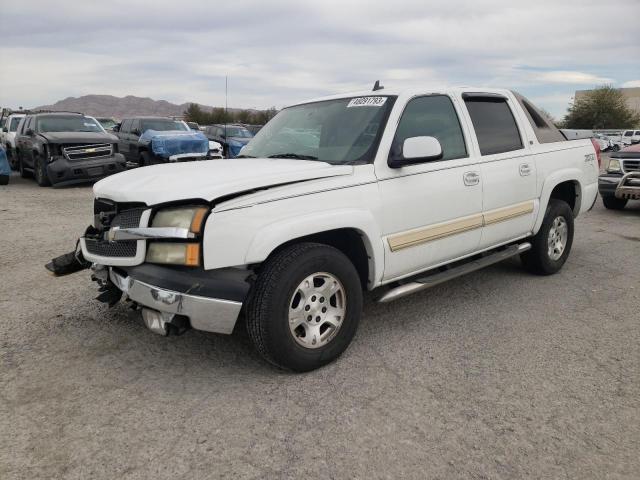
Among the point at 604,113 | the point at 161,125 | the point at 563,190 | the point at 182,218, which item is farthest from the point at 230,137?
the point at 604,113

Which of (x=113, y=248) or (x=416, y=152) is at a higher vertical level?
(x=416, y=152)

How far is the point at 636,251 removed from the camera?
652 centimetres

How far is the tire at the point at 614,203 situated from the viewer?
988 centimetres

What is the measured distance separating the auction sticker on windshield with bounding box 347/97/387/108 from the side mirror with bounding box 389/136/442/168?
506 mm

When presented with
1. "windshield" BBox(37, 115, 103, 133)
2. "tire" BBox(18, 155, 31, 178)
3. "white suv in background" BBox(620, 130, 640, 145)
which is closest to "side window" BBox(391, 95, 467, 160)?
"windshield" BBox(37, 115, 103, 133)

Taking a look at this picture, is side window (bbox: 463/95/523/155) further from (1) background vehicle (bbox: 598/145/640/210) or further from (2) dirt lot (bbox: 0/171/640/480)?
(1) background vehicle (bbox: 598/145/640/210)

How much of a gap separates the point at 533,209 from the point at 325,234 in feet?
7.78

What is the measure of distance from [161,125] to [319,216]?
1418 centimetres

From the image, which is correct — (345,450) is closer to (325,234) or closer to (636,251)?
(325,234)

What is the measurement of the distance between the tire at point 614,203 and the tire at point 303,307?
837cm

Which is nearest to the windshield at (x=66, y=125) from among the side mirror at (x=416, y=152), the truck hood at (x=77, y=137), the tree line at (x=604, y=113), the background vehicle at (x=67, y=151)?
the background vehicle at (x=67, y=151)

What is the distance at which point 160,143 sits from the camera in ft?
46.3

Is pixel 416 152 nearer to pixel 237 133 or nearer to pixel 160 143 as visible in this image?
pixel 160 143

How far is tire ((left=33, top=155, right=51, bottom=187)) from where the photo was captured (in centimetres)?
1270
